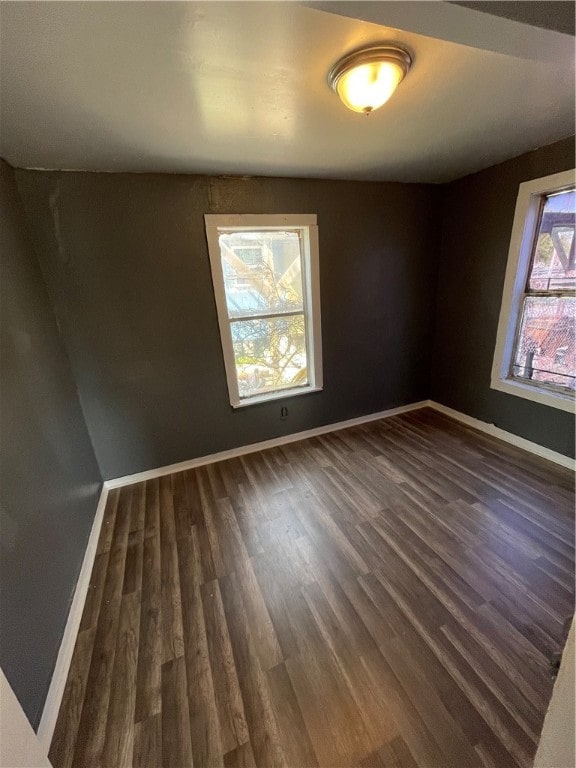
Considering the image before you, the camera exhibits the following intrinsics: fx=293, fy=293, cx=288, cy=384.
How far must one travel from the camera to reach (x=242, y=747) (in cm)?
101

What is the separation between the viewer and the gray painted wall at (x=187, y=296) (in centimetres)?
199

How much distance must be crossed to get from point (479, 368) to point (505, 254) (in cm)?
102

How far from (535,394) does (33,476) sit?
342cm

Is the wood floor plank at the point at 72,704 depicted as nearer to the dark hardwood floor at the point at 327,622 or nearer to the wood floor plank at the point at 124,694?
the dark hardwood floor at the point at 327,622

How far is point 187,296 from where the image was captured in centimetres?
229

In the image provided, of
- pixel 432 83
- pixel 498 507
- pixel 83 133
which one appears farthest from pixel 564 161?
pixel 83 133

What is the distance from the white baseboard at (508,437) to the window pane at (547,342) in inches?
21.2

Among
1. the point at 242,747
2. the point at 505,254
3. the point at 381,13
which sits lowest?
the point at 242,747

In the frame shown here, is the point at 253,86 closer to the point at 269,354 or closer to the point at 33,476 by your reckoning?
the point at 269,354

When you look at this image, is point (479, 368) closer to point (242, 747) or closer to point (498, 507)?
point (498, 507)

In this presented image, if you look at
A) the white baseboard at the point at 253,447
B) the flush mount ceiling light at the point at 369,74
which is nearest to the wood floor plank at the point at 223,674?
the white baseboard at the point at 253,447

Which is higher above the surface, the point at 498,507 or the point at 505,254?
the point at 505,254

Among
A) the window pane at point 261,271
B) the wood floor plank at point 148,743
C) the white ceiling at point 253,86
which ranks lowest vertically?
the wood floor plank at point 148,743

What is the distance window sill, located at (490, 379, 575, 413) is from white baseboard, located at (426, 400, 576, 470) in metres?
0.37
